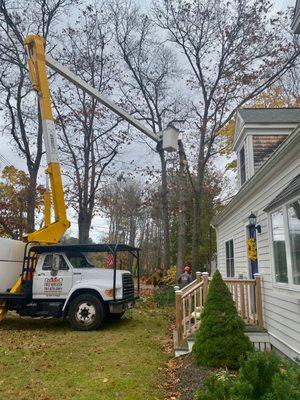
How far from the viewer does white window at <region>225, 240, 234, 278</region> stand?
13867mm

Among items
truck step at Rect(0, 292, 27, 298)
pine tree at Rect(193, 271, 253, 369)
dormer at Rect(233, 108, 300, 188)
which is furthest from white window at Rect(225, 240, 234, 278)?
pine tree at Rect(193, 271, 253, 369)

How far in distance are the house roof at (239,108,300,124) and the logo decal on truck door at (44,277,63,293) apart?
282 inches

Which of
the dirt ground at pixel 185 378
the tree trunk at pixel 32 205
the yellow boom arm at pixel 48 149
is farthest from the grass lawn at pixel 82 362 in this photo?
the tree trunk at pixel 32 205

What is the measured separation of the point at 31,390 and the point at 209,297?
3055 millimetres

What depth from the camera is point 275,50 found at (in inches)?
741

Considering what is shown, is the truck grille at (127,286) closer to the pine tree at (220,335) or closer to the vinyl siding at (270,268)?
the vinyl siding at (270,268)

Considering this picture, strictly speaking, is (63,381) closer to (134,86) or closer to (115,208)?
(134,86)

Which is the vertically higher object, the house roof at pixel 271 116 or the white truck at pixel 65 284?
the house roof at pixel 271 116

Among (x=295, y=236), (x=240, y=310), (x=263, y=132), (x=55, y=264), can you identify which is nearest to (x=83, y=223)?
(x=55, y=264)

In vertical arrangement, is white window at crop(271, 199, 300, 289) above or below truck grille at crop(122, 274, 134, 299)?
above

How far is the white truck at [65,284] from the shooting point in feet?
33.9

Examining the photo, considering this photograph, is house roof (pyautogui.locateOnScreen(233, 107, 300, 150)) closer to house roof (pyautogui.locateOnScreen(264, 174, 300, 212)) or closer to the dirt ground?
house roof (pyautogui.locateOnScreen(264, 174, 300, 212))

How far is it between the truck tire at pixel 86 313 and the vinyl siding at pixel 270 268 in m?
4.23

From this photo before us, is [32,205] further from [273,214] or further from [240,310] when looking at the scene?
[273,214]
